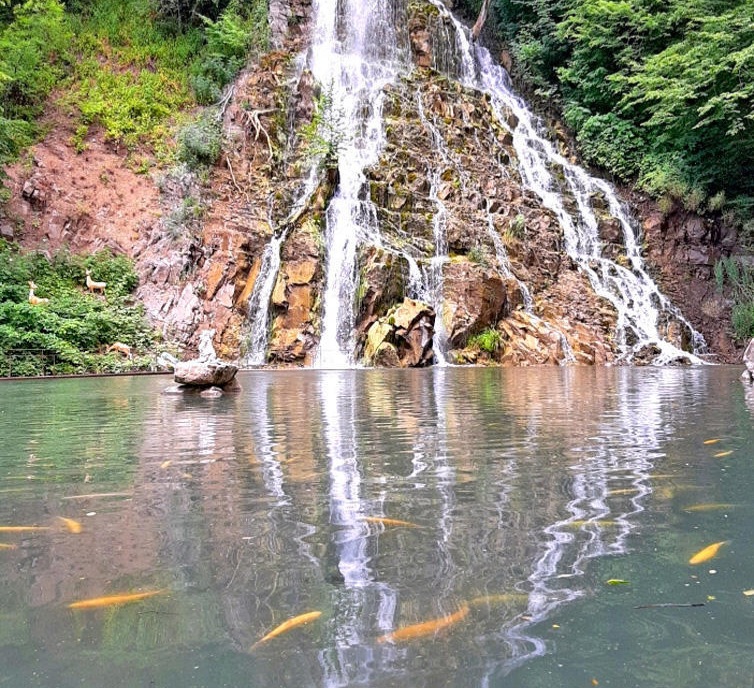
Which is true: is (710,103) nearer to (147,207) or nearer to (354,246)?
(354,246)

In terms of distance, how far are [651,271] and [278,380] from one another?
1530cm

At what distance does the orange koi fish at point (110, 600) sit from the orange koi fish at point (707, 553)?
180 centimetres

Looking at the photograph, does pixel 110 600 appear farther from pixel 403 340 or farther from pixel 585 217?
pixel 585 217

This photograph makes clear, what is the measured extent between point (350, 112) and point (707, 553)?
2367cm

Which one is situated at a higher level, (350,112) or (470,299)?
(350,112)

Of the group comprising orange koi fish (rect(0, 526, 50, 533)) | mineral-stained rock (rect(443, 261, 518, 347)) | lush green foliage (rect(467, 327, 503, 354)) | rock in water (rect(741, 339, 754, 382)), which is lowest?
orange koi fish (rect(0, 526, 50, 533))

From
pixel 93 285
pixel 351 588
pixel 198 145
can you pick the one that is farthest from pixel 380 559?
pixel 198 145

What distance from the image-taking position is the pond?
5.00 ft

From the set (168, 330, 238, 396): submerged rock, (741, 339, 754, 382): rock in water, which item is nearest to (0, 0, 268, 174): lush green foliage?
(168, 330, 238, 396): submerged rock

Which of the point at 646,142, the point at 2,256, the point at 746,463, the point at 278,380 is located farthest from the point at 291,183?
the point at 746,463

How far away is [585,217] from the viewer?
74.7 feet

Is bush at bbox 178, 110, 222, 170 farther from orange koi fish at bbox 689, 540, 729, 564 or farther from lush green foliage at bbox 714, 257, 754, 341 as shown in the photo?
orange koi fish at bbox 689, 540, 729, 564

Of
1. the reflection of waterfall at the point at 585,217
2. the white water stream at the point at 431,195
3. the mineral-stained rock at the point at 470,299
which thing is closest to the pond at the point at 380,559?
the mineral-stained rock at the point at 470,299

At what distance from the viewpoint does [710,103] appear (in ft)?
64.2
